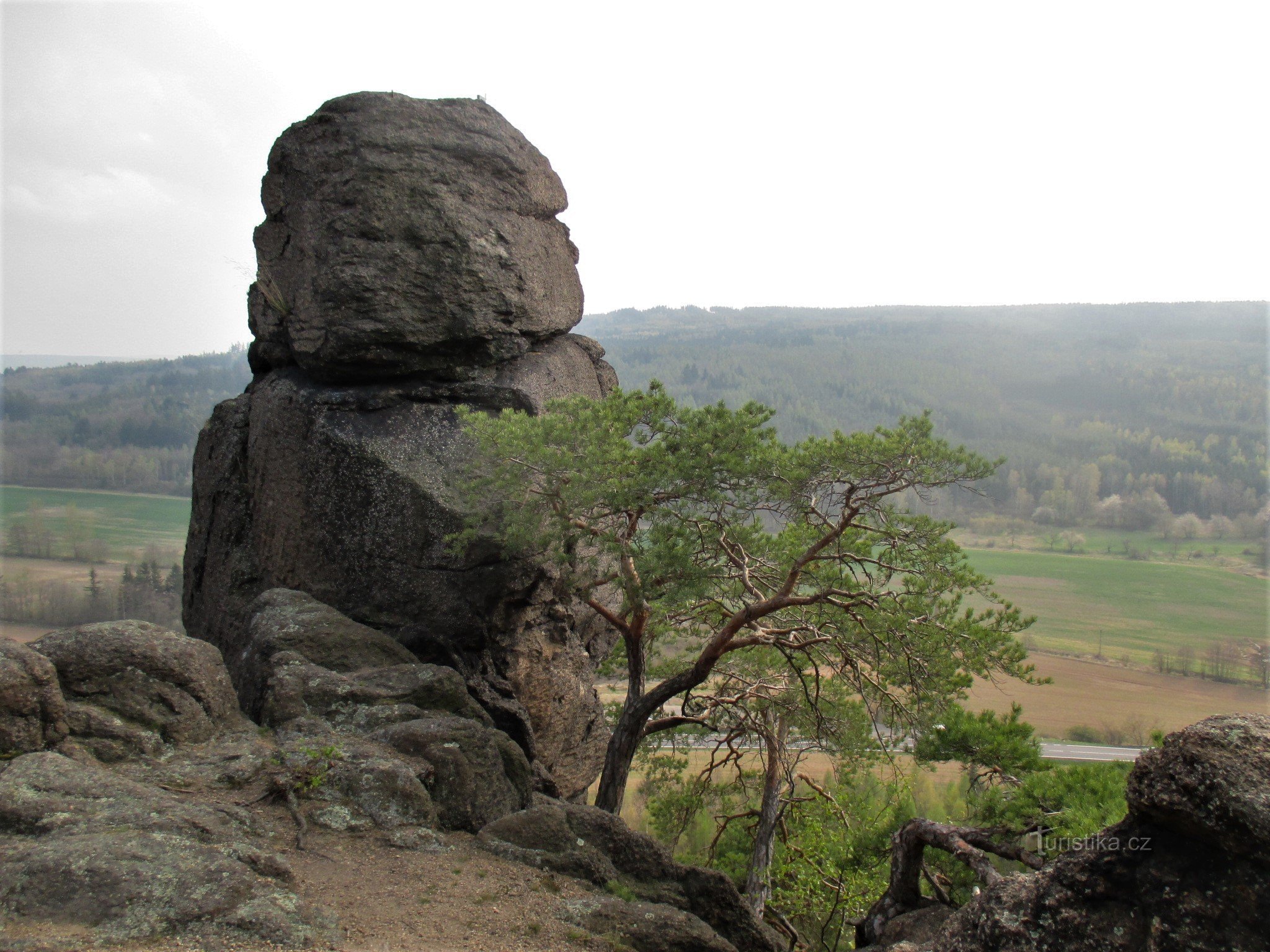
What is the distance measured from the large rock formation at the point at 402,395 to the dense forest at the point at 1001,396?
29.0 metres

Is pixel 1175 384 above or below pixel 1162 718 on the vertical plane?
above

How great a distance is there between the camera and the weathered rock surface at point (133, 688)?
21.0ft

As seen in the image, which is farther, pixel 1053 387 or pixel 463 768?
pixel 1053 387

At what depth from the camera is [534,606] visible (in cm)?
1199

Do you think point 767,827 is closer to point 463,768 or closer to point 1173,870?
point 463,768

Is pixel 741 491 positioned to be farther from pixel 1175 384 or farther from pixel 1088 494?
pixel 1175 384

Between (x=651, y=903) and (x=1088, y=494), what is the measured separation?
72.9m

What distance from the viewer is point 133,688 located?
6707 mm

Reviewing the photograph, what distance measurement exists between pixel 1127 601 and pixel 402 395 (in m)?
59.3

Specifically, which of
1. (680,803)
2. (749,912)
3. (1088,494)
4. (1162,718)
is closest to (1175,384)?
(1088,494)

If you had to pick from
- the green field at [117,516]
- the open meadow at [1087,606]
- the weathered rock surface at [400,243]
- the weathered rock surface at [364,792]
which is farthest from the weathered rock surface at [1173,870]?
the green field at [117,516]

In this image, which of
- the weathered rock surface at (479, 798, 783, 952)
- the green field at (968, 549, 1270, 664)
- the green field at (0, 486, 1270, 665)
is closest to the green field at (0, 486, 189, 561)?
the green field at (0, 486, 1270, 665)

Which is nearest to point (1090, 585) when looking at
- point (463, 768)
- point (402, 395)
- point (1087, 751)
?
point (1087, 751)

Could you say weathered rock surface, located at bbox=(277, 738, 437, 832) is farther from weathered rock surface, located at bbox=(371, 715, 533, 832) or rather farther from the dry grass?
the dry grass
